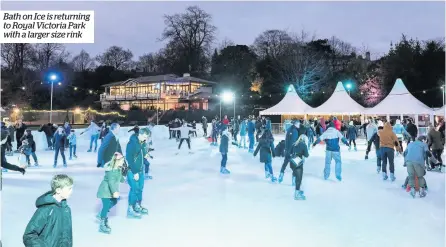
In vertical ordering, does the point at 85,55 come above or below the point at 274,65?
above

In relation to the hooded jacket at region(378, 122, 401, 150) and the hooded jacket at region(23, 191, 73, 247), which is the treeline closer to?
the hooded jacket at region(378, 122, 401, 150)

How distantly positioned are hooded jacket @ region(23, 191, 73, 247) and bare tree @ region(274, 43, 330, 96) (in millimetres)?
36346

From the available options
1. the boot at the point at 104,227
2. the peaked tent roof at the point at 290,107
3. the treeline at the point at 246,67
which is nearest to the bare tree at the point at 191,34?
the treeline at the point at 246,67

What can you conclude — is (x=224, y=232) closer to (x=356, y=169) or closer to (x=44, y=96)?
(x=356, y=169)

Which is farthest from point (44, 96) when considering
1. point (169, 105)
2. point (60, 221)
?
point (60, 221)

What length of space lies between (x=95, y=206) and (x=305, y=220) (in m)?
3.10

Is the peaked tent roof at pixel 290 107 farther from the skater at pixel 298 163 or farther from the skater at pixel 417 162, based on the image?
the skater at pixel 298 163

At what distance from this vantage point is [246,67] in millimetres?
42500

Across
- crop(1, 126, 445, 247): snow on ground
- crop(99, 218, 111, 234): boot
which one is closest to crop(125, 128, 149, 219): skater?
crop(1, 126, 445, 247): snow on ground

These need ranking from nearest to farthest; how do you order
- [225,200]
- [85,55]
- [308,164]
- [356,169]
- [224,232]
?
[224,232]
[225,200]
[356,169]
[308,164]
[85,55]

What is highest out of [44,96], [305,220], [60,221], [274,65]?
[274,65]

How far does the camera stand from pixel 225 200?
6.44 meters

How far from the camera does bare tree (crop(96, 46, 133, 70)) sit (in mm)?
57562

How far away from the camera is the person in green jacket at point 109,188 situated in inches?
177
